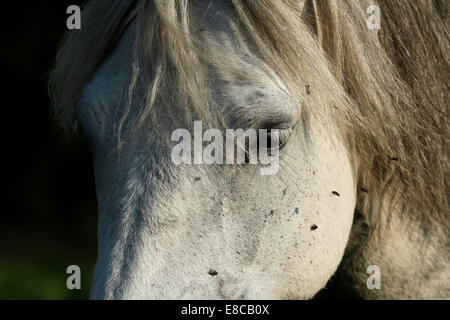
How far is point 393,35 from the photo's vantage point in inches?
65.2

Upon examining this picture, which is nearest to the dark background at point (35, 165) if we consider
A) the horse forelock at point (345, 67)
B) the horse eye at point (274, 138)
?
the horse forelock at point (345, 67)

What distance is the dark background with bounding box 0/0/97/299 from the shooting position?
5.72 meters

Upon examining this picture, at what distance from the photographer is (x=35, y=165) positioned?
6020 millimetres

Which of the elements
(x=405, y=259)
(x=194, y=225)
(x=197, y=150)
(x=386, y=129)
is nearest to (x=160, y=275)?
(x=194, y=225)

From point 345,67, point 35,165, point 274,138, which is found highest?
point 345,67

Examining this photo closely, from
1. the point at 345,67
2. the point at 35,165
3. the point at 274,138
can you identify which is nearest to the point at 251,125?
the point at 274,138

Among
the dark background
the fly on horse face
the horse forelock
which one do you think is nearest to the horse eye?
the fly on horse face

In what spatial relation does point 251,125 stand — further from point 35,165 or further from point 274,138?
point 35,165

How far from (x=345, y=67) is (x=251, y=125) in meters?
0.37

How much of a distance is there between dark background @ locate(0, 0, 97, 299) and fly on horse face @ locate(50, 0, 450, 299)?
4156 millimetres

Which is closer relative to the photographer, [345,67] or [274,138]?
[274,138]

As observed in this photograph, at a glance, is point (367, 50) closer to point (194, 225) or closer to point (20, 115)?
point (194, 225)

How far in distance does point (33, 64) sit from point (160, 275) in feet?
16.2

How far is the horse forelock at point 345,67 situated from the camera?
140 cm
